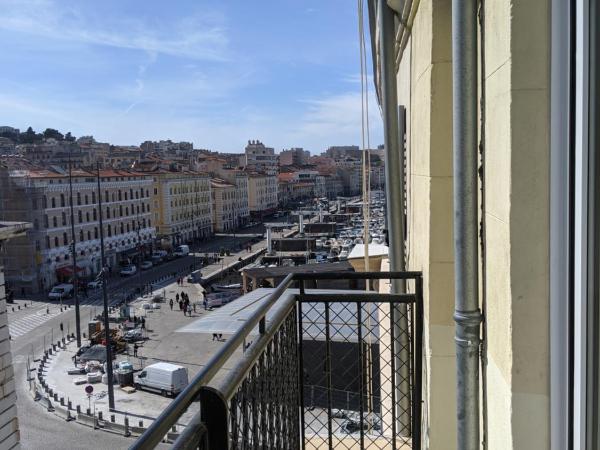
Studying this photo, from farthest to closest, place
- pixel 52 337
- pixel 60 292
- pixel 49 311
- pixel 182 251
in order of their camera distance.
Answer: pixel 182 251, pixel 60 292, pixel 49 311, pixel 52 337

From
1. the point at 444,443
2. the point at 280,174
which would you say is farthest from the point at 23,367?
the point at 280,174

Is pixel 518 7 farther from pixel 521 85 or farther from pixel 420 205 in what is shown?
pixel 420 205

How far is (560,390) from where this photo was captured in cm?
108

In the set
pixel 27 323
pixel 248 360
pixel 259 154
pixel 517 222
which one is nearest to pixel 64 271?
pixel 27 323

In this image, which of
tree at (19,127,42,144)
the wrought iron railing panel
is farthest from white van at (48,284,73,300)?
tree at (19,127,42,144)

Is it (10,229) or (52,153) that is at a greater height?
(52,153)

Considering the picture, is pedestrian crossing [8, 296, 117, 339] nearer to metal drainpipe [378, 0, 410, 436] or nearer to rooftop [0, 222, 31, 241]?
rooftop [0, 222, 31, 241]

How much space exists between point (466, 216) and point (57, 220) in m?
36.6

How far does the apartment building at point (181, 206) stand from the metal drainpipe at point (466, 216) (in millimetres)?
45657

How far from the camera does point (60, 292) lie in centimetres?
3291

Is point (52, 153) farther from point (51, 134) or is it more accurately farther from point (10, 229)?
point (10, 229)

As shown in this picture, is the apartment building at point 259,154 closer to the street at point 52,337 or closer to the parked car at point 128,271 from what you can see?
the street at point 52,337

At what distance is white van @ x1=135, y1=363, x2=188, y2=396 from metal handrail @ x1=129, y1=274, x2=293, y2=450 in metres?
17.0

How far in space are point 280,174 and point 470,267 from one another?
79.2 meters
